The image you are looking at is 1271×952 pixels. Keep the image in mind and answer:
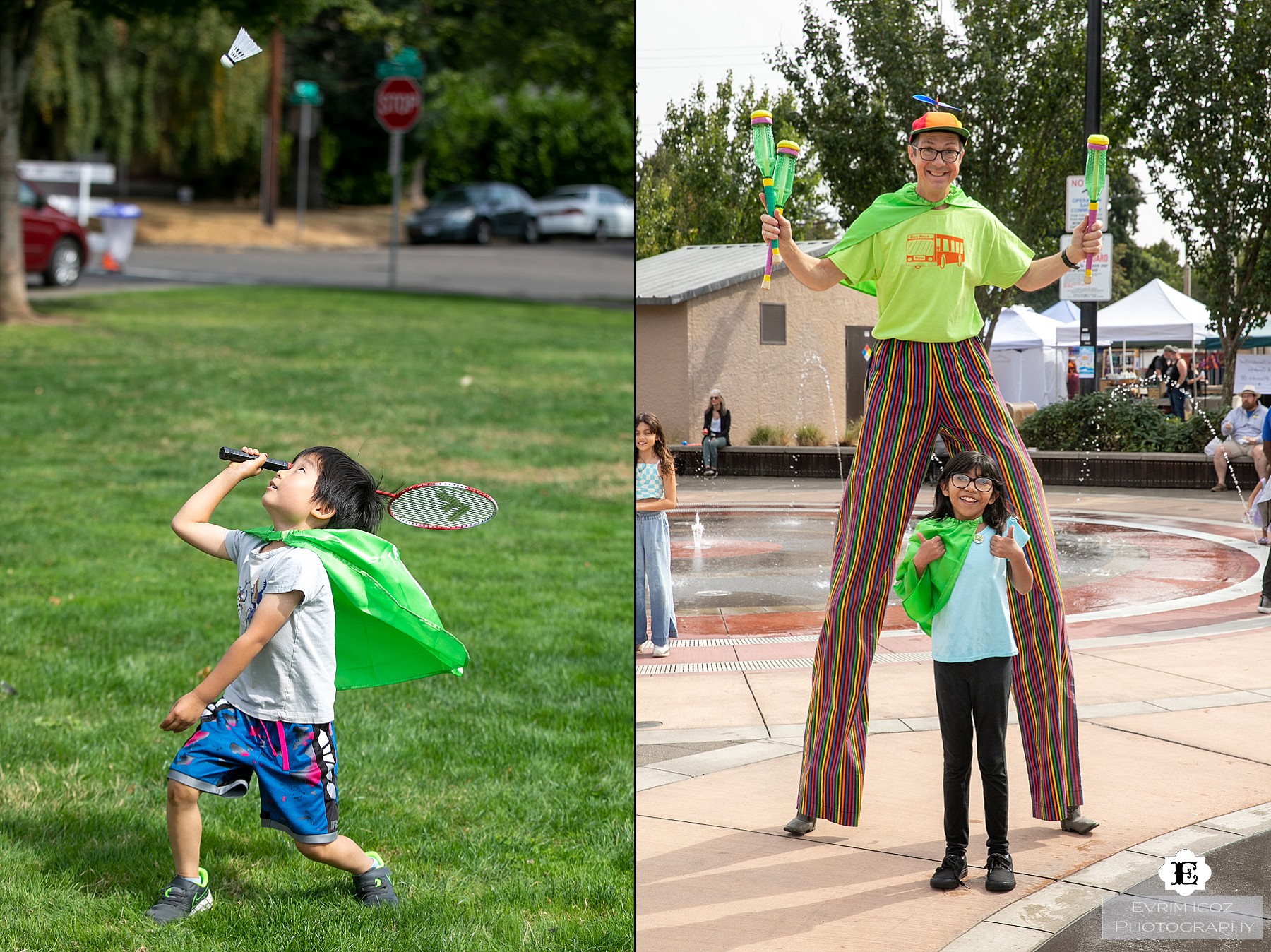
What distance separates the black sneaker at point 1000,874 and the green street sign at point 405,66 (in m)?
25.5

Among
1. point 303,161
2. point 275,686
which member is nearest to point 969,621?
point 275,686

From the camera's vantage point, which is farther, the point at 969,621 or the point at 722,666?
the point at 722,666

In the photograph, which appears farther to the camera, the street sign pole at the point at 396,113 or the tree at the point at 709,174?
the street sign pole at the point at 396,113

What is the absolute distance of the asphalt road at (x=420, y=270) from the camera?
24.1m

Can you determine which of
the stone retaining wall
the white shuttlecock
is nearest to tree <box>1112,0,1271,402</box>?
the stone retaining wall

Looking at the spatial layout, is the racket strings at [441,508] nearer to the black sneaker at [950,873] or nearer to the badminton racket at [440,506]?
the badminton racket at [440,506]

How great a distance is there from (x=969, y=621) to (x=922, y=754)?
1.15ft

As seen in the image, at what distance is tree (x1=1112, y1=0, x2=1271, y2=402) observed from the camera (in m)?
3.02

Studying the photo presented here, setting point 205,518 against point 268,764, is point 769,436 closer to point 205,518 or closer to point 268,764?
point 205,518

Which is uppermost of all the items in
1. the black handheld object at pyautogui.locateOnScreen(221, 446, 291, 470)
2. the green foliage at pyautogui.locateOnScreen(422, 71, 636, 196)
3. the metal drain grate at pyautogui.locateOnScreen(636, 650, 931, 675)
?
the green foliage at pyautogui.locateOnScreen(422, 71, 636, 196)

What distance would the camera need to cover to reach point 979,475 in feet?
9.41

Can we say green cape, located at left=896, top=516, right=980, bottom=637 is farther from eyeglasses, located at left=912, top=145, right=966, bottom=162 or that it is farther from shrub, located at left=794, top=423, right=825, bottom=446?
eyeglasses, located at left=912, top=145, right=966, bottom=162

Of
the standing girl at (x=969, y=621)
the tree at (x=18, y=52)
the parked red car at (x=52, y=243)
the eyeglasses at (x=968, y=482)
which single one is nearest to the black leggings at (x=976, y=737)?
the standing girl at (x=969, y=621)

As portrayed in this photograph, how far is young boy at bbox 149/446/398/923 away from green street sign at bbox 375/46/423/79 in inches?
966
